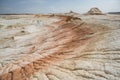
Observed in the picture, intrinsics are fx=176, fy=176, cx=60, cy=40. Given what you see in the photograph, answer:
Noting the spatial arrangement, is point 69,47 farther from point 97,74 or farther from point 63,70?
point 97,74

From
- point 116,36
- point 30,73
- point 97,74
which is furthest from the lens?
point 116,36

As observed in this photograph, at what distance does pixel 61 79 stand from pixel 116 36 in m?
3.39

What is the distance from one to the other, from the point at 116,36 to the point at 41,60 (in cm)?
357

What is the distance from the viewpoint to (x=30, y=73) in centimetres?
714

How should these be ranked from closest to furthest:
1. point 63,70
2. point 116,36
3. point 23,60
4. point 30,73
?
1. point 63,70
2. point 30,73
3. point 116,36
4. point 23,60

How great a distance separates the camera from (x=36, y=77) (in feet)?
22.0

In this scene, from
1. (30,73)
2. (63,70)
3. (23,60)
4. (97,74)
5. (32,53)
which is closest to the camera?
(97,74)

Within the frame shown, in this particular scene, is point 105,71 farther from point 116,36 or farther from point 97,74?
point 116,36

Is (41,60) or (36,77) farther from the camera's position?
(41,60)

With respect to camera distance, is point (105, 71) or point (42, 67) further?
point (42, 67)

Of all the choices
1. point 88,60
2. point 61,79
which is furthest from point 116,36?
point 61,79

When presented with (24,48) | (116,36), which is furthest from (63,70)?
(24,48)

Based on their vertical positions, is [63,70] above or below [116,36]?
below

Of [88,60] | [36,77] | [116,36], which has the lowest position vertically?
[36,77]
